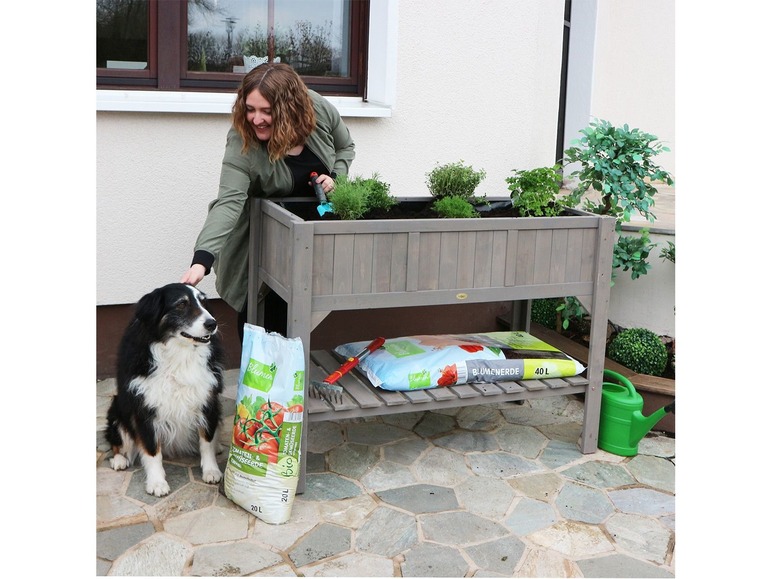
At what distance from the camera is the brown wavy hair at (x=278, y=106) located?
3371mm

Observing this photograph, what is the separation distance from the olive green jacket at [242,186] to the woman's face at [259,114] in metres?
0.09

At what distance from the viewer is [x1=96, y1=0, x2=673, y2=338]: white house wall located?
430 centimetres

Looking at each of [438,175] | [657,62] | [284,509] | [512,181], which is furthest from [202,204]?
[657,62]

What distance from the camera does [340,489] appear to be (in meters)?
3.39

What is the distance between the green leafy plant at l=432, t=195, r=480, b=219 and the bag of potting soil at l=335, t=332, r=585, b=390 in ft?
2.05

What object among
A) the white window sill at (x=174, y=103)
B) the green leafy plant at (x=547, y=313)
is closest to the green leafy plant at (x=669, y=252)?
the green leafy plant at (x=547, y=313)

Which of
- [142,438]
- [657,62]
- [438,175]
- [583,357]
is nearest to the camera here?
[142,438]

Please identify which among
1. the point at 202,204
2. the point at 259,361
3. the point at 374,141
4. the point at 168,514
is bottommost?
the point at 168,514

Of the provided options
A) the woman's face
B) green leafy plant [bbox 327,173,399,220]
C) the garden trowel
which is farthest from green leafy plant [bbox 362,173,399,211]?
the woman's face

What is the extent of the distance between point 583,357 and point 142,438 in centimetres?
227

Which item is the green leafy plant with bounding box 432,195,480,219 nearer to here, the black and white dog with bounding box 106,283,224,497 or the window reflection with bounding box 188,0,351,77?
the black and white dog with bounding box 106,283,224,497

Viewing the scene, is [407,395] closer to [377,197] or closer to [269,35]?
[377,197]

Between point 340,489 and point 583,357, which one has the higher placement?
point 583,357

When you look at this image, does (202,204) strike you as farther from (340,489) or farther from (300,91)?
(340,489)
